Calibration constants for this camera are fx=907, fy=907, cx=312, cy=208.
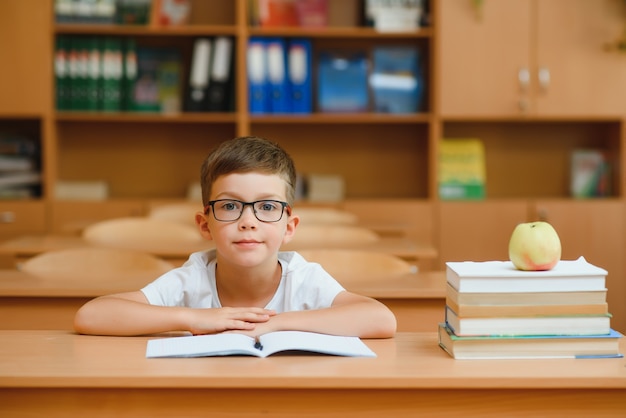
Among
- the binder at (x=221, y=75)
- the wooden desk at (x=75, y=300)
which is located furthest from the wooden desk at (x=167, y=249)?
the binder at (x=221, y=75)

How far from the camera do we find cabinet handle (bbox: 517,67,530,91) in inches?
203

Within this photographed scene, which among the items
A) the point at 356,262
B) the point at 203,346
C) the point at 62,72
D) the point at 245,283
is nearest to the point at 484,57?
the point at 62,72

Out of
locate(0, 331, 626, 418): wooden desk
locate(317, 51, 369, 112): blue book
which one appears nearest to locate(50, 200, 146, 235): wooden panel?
locate(317, 51, 369, 112): blue book

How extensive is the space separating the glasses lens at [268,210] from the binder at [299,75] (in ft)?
11.0

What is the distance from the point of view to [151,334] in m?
1.81

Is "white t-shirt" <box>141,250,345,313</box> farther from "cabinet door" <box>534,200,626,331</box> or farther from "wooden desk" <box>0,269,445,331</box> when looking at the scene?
"cabinet door" <box>534,200,626,331</box>

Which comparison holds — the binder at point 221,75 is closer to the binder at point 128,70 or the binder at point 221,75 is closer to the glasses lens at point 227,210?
the binder at point 128,70

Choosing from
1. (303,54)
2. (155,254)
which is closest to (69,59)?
(303,54)

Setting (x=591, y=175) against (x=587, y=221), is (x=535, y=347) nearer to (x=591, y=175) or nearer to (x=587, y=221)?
(x=587, y=221)

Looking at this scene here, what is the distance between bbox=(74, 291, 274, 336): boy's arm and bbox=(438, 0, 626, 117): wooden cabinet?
3615 millimetres

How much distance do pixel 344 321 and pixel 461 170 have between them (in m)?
3.72

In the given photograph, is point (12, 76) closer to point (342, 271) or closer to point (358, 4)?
point (358, 4)

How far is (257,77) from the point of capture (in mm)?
5125

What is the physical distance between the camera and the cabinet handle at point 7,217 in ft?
16.8
